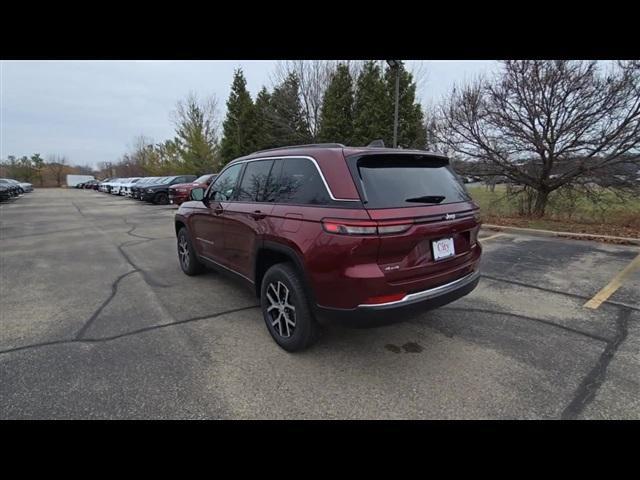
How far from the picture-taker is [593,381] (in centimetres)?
264

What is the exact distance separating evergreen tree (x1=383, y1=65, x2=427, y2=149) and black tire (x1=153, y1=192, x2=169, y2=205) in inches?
517

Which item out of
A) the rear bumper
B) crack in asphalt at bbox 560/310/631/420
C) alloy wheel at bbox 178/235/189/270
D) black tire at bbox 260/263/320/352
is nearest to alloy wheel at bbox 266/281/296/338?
black tire at bbox 260/263/320/352

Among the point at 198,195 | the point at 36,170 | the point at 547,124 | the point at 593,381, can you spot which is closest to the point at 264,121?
the point at 547,124

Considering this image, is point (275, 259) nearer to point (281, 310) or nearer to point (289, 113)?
point (281, 310)

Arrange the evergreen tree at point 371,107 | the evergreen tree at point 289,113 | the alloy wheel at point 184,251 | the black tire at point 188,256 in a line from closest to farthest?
the black tire at point 188,256 → the alloy wheel at point 184,251 → the evergreen tree at point 371,107 → the evergreen tree at point 289,113

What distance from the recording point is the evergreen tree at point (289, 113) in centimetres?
2236

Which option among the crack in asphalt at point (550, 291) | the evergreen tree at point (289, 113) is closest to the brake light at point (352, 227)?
the crack in asphalt at point (550, 291)

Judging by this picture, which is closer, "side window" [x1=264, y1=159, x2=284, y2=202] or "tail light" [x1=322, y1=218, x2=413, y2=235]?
"tail light" [x1=322, y1=218, x2=413, y2=235]

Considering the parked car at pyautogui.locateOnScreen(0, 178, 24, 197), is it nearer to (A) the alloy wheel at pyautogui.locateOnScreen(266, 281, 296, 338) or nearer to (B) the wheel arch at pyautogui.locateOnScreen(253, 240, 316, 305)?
(B) the wheel arch at pyautogui.locateOnScreen(253, 240, 316, 305)

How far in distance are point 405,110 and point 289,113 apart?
294 inches

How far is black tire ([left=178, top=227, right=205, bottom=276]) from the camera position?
5270 millimetres

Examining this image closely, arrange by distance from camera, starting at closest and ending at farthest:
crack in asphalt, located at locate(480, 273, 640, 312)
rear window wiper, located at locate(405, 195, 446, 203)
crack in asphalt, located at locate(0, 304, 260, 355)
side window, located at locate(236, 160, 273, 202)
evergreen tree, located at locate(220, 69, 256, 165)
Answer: rear window wiper, located at locate(405, 195, 446, 203) < crack in asphalt, located at locate(0, 304, 260, 355) < side window, located at locate(236, 160, 273, 202) < crack in asphalt, located at locate(480, 273, 640, 312) < evergreen tree, located at locate(220, 69, 256, 165)

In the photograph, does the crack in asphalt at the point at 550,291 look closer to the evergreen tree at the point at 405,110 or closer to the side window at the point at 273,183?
the side window at the point at 273,183
